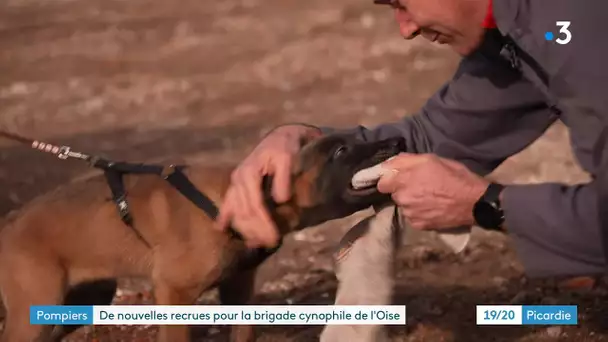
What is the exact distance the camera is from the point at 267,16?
3.12 m

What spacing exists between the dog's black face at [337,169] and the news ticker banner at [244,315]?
8.2 inches

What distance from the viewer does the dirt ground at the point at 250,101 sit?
1817 mm

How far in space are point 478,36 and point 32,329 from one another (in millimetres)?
1034

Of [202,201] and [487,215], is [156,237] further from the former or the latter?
[487,215]

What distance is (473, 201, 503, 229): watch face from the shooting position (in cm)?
124

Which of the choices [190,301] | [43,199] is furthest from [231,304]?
[43,199]

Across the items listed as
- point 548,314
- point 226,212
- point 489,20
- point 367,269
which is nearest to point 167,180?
point 226,212

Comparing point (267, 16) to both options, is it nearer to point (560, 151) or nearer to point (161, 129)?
point (161, 129)

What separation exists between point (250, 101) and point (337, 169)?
127 centimetres

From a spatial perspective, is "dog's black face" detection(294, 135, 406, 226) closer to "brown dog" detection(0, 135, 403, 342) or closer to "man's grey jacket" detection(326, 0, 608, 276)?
"brown dog" detection(0, 135, 403, 342)

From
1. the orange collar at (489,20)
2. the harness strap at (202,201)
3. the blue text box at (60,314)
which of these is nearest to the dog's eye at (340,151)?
the harness strap at (202,201)

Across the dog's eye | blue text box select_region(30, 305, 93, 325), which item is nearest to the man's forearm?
the dog's eye

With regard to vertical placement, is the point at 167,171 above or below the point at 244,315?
above

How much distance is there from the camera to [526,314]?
158 centimetres
